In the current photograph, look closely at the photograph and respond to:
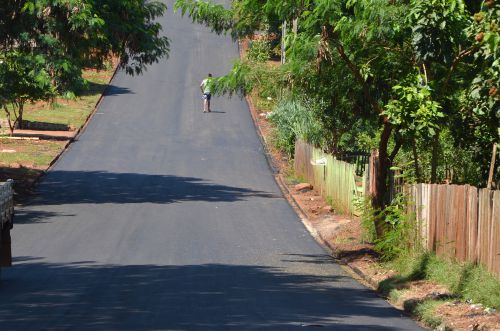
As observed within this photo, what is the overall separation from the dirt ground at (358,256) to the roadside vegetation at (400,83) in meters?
0.19

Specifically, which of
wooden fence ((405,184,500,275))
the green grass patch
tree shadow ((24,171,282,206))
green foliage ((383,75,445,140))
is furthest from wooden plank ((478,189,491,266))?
the green grass patch

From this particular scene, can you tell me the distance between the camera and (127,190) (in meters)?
33.8

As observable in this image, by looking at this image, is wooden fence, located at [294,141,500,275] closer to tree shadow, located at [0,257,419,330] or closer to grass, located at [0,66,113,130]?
tree shadow, located at [0,257,419,330]

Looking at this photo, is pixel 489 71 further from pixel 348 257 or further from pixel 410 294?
pixel 348 257

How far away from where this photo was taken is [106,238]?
2341cm

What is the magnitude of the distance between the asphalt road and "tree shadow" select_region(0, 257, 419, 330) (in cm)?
3

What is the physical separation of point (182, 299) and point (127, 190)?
19362mm

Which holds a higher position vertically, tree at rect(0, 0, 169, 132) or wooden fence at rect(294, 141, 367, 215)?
tree at rect(0, 0, 169, 132)

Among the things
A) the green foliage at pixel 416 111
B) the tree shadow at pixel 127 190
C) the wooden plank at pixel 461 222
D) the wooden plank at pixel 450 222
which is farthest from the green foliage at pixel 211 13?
the tree shadow at pixel 127 190

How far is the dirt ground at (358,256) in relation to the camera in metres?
12.9

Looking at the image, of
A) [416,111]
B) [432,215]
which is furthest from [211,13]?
[432,215]

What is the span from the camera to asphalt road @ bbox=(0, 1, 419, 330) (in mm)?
13516

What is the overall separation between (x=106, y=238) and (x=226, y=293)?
27.7 ft

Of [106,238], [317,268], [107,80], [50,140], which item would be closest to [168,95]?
[107,80]
